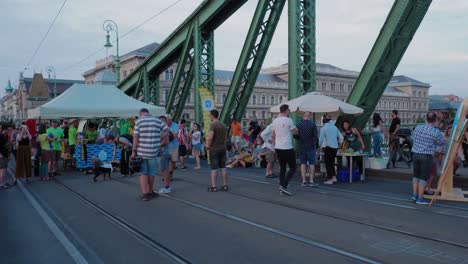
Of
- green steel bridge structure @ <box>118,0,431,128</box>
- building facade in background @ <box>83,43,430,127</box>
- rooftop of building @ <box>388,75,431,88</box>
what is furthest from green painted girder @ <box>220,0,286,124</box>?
rooftop of building @ <box>388,75,431,88</box>

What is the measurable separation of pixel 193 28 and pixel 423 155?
14.6 metres

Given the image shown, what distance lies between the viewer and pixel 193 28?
826 inches

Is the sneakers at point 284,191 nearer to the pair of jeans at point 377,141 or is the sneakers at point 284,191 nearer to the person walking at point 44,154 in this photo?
the pair of jeans at point 377,141

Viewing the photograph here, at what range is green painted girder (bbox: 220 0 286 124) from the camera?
17.0m

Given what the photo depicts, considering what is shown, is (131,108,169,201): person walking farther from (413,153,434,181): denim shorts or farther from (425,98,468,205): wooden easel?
(425,98,468,205): wooden easel

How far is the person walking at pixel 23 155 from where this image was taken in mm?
12938

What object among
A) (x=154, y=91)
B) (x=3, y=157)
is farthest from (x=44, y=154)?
(x=154, y=91)

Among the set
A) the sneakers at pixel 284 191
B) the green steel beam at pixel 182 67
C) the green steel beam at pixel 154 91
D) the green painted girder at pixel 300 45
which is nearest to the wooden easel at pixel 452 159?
the sneakers at pixel 284 191

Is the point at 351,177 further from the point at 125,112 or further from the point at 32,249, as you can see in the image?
the point at 125,112

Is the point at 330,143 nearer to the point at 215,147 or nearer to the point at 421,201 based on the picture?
the point at 215,147

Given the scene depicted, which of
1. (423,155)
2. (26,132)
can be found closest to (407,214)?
(423,155)

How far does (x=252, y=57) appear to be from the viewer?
1831 centimetres

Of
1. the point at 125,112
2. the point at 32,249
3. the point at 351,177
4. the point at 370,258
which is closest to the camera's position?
the point at 370,258

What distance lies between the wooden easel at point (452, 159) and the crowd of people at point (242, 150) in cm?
27
